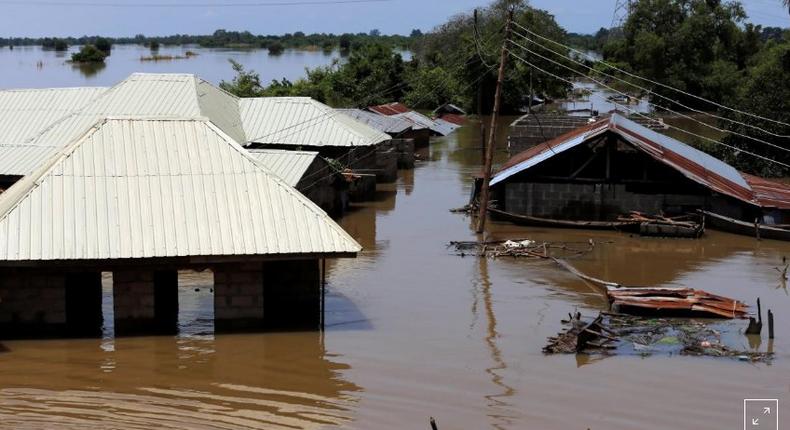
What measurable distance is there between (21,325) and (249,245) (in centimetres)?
368

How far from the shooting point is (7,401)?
44.8 ft

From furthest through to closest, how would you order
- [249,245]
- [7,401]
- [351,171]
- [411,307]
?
[351,171]
[411,307]
[249,245]
[7,401]

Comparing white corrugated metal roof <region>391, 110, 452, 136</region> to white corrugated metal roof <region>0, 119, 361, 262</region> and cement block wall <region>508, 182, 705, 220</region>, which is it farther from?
white corrugated metal roof <region>0, 119, 361, 262</region>

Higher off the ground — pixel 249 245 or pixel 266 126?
pixel 266 126

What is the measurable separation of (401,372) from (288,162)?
1160cm

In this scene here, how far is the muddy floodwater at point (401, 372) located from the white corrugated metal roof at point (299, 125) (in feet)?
35.4

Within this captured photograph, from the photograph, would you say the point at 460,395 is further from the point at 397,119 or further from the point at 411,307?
the point at 397,119

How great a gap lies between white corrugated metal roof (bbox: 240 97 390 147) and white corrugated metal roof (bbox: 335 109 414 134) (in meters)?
5.91

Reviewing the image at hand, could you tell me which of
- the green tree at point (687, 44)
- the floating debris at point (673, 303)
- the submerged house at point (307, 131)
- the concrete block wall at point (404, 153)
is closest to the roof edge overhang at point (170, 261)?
the floating debris at point (673, 303)

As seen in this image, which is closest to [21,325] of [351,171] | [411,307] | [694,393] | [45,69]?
[411,307]

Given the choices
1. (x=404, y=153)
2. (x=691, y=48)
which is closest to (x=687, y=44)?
(x=691, y=48)

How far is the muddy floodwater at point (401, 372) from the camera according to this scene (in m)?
13.4

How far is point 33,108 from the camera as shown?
31.7 metres

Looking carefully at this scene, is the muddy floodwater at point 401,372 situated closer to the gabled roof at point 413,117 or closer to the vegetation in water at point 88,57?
the gabled roof at point 413,117
